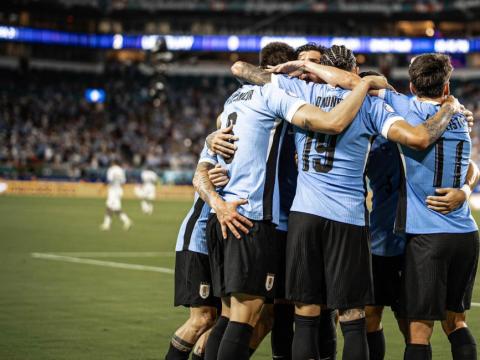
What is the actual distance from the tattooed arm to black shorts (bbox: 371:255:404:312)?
41.3 inches

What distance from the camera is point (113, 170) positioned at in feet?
98.1

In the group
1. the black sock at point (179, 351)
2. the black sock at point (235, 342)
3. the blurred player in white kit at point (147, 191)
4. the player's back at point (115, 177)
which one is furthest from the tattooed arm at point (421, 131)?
the blurred player in white kit at point (147, 191)

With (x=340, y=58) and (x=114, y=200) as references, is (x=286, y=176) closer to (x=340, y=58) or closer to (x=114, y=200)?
(x=340, y=58)

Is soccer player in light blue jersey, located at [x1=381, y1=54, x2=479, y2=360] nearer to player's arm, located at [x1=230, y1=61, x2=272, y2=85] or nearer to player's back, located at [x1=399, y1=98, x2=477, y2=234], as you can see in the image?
player's back, located at [x1=399, y1=98, x2=477, y2=234]

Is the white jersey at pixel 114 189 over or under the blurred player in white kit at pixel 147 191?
over

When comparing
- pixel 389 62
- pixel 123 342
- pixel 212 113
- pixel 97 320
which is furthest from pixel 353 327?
pixel 389 62

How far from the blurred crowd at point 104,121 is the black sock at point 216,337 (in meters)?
42.4

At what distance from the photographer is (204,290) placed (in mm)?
6957

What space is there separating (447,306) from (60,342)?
14.7ft

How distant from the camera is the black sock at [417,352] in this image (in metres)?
6.56

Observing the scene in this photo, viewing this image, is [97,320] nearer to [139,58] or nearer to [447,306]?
[447,306]

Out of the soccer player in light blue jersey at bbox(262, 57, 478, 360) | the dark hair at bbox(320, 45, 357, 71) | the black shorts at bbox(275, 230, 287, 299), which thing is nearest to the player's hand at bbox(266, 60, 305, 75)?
the dark hair at bbox(320, 45, 357, 71)

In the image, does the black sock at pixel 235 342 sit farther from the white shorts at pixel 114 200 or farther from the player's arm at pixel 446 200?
the white shorts at pixel 114 200

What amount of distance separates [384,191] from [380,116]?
90 centimetres
